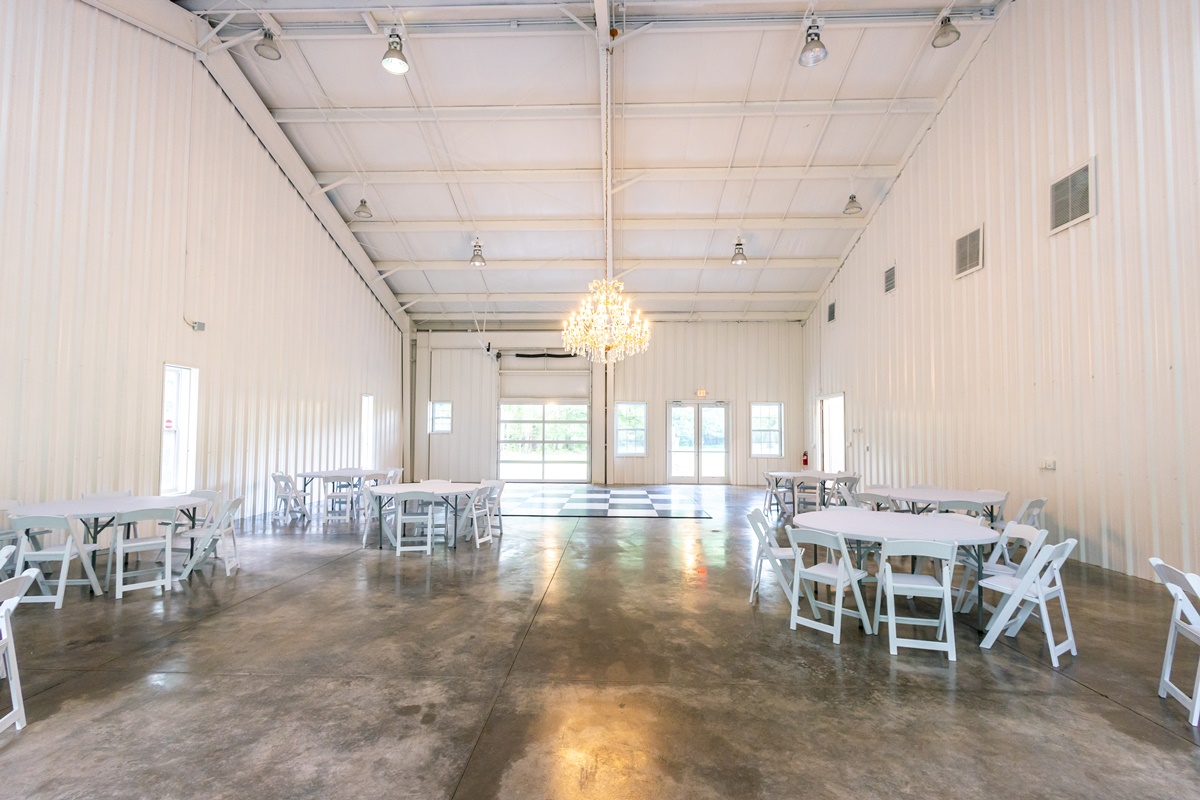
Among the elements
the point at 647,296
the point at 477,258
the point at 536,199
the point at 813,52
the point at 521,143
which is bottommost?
the point at 477,258

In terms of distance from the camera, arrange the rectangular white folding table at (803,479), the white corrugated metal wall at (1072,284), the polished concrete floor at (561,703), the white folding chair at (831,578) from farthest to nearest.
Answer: the rectangular white folding table at (803,479), the white corrugated metal wall at (1072,284), the white folding chair at (831,578), the polished concrete floor at (561,703)

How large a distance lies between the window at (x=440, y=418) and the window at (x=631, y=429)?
4700 millimetres

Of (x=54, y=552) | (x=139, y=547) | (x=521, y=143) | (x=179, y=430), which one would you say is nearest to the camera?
(x=54, y=552)

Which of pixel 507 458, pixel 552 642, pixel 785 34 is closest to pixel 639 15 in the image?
pixel 785 34

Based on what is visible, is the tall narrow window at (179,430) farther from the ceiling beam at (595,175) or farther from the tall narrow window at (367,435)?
the tall narrow window at (367,435)

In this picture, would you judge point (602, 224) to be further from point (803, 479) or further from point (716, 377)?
point (803, 479)

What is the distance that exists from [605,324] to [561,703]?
6.80 metres

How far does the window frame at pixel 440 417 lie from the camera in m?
15.4

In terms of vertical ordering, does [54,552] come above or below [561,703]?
above

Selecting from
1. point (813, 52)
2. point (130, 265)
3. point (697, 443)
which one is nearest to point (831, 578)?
point (813, 52)

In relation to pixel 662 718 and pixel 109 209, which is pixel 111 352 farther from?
pixel 662 718

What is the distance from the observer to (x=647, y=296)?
1393cm

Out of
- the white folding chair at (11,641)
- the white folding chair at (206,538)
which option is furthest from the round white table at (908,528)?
the white folding chair at (206,538)

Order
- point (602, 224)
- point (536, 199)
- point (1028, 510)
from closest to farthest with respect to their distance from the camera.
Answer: point (1028, 510) → point (536, 199) → point (602, 224)
